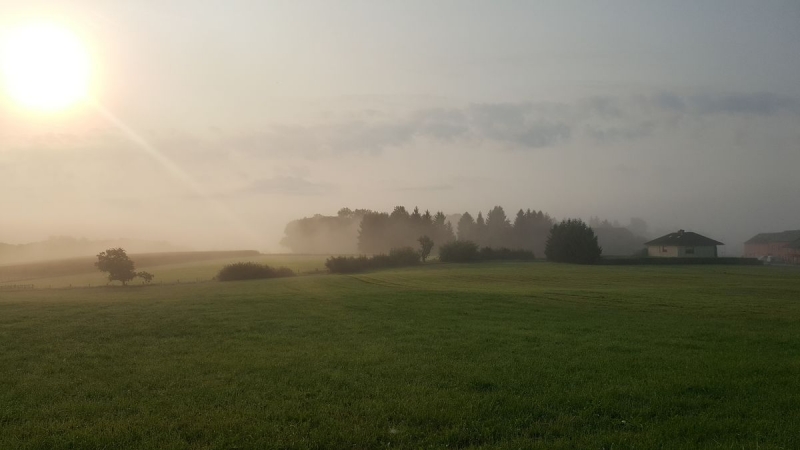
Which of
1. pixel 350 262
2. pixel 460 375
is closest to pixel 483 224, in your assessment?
pixel 350 262

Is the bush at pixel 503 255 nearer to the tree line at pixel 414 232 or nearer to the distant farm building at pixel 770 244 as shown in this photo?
the tree line at pixel 414 232

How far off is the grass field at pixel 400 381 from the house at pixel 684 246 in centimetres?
9066

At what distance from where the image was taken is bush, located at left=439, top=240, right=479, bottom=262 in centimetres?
9888

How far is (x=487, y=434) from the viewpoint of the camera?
8.66 meters

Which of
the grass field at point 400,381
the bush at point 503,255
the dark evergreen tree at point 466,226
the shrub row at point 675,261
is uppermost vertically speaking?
the dark evergreen tree at point 466,226

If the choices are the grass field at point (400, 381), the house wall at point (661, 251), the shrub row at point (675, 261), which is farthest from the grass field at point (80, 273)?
the house wall at point (661, 251)

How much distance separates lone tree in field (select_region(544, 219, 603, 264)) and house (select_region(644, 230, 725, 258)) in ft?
65.3

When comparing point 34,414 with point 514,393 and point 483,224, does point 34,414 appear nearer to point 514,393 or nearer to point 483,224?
point 514,393

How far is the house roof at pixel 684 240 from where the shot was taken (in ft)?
346

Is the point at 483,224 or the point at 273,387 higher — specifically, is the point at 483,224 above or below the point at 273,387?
above

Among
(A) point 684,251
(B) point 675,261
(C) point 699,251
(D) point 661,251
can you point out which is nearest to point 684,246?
(A) point 684,251

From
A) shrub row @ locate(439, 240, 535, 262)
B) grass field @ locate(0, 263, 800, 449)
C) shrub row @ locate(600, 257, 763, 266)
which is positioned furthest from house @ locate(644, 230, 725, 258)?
grass field @ locate(0, 263, 800, 449)

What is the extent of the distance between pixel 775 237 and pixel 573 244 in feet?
296

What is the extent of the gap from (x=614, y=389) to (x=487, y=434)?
401cm
